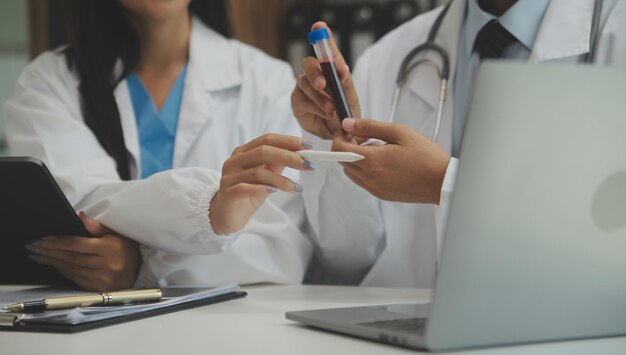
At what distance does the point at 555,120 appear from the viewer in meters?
0.68

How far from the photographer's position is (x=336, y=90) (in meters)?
1.17

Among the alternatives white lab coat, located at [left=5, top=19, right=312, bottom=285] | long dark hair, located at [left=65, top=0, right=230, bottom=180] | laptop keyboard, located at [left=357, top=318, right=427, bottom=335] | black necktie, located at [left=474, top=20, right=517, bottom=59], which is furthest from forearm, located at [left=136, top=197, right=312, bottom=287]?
laptop keyboard, located at [left=357, top=318, right=427, bottom=335]

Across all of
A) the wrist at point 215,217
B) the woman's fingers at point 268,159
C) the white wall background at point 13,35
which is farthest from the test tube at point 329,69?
the white wall background at point 13,35

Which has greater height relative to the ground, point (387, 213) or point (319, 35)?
point (319, 35)

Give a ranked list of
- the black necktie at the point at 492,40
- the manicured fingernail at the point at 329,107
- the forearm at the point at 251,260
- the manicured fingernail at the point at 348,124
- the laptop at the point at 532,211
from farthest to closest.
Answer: the black necktie at the point at 492,40 → the forearm at the point at 251,260 → the manicured fingernail at the point at 329,107 → the manicured fingernail at the point at 348,124 → the laptop at the point at 532,211

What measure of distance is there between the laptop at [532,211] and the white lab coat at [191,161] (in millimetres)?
607

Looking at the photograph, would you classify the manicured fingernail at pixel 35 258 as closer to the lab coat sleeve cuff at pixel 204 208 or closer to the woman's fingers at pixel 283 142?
the lab coat sleeve cuff at pixel 204 208

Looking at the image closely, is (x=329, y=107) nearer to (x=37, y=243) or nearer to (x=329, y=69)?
(x=329, y=69)

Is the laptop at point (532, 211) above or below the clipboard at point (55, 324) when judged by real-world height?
above

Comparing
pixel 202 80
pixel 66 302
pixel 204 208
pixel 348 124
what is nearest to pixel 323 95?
pixel 348 124

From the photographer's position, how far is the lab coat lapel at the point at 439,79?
150 cm

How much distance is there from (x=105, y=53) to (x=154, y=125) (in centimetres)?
20

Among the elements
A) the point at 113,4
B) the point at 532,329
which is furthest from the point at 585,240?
the point at 113,4

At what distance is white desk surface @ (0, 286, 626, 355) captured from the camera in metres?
0.77
